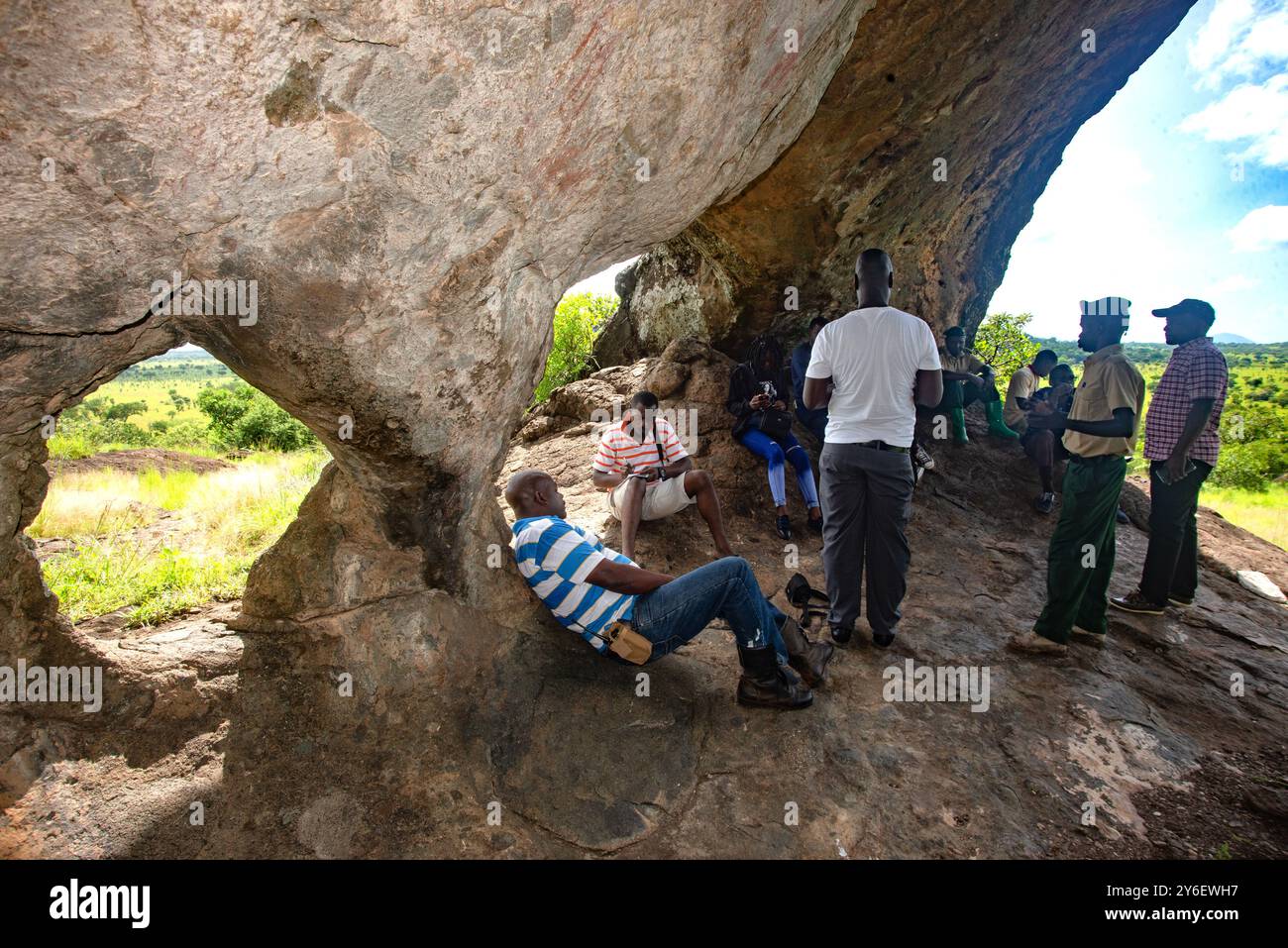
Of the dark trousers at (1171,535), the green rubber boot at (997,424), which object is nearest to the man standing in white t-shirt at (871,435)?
the dark trousers at (1171,535)

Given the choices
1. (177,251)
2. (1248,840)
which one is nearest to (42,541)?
(177,251)

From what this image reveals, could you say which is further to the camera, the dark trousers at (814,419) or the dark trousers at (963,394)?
the dark trousers at (963,394)

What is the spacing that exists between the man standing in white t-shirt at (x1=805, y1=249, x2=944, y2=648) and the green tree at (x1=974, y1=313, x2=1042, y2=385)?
17.1m

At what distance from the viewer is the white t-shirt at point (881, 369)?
12.2 feet

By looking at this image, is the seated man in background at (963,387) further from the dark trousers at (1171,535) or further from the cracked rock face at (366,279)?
the cracked rock face at (366,279)

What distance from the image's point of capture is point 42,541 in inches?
228

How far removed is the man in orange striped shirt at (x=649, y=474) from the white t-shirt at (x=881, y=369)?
1480 millimetres

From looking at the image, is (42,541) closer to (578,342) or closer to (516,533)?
(516,533)

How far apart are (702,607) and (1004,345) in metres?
19.6

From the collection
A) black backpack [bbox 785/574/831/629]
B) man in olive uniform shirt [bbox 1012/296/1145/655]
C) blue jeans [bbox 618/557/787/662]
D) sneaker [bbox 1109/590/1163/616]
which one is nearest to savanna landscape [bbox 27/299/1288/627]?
sneaker [bbox 1109/590/1163/616]

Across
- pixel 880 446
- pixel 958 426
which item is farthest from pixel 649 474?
pixel 958 426

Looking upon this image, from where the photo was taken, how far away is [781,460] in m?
5.91

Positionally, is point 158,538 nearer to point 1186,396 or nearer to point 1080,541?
point 1080,541
